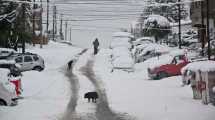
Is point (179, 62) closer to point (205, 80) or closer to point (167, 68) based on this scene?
point (167, 68)

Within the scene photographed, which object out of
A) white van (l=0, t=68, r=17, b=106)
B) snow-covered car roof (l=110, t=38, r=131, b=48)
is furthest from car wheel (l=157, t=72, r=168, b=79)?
snow-covered car roof (l=110, t=38, r=131, b=48)

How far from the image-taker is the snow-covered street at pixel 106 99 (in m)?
21.7

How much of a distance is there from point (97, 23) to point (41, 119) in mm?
119550

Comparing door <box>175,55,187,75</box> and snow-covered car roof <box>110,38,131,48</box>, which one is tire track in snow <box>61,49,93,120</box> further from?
snow-covered car roof <box>110,38,131,48</box>

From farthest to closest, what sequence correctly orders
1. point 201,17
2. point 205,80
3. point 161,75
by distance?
point 201,17
point 161,75
point 205,80

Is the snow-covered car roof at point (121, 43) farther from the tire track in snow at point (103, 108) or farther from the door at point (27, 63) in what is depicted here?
the tire track in snow at point (103, 108)

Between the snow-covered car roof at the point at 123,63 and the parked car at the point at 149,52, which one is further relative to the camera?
the parked car at the point at 149,52

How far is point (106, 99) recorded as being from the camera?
2744 cm

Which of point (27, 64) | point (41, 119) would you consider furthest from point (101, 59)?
point (41, 119)

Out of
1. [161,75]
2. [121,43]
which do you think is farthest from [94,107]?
[121,43]

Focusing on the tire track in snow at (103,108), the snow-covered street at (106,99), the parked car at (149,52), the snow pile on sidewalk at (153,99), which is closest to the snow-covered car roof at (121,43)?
the parked car at (149,52)

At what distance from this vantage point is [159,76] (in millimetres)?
38781

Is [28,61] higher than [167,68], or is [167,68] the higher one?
[28,61]

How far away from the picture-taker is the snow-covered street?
71.2 ft
